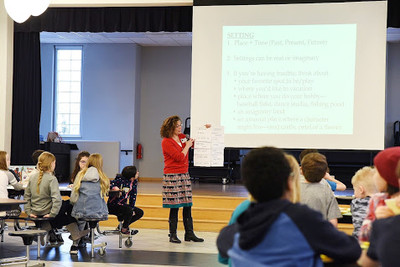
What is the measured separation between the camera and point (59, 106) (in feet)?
47.5

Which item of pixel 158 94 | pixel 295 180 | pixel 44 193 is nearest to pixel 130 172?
pixel 44 193

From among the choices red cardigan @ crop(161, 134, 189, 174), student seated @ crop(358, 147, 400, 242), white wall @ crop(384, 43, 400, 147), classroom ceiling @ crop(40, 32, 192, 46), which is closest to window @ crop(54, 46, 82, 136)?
classroom ceiling @ crop(40, 32, 192, 46)

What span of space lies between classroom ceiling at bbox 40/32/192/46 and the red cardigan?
258 inches

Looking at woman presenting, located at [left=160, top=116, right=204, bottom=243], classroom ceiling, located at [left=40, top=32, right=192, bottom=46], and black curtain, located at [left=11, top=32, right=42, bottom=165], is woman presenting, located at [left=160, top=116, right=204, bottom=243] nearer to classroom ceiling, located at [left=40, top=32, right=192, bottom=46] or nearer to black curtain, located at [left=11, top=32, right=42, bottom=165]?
black curtain, located at [left=11, top=32, right=42, bottom=165]

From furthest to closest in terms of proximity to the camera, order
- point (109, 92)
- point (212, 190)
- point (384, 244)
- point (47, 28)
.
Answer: point (109, 92) < point (47, 28) < point (212, 190) < point (384, 244)

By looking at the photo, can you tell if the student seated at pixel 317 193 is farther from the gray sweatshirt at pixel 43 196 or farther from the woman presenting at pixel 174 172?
the woman presenting at pixel 174 172

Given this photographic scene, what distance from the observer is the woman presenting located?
257 inches

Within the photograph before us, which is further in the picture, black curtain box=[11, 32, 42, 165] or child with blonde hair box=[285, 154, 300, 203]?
black curtain box=[11, 32, 42, 165]

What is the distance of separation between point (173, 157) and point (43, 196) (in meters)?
1.53

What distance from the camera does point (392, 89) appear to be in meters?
13.8

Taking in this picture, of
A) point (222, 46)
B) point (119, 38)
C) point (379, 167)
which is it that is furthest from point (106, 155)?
point (379, 167)

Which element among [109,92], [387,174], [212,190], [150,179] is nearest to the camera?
[387,174]

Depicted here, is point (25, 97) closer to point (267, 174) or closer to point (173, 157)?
point (173, 157)

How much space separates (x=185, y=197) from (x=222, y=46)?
2688 mm
